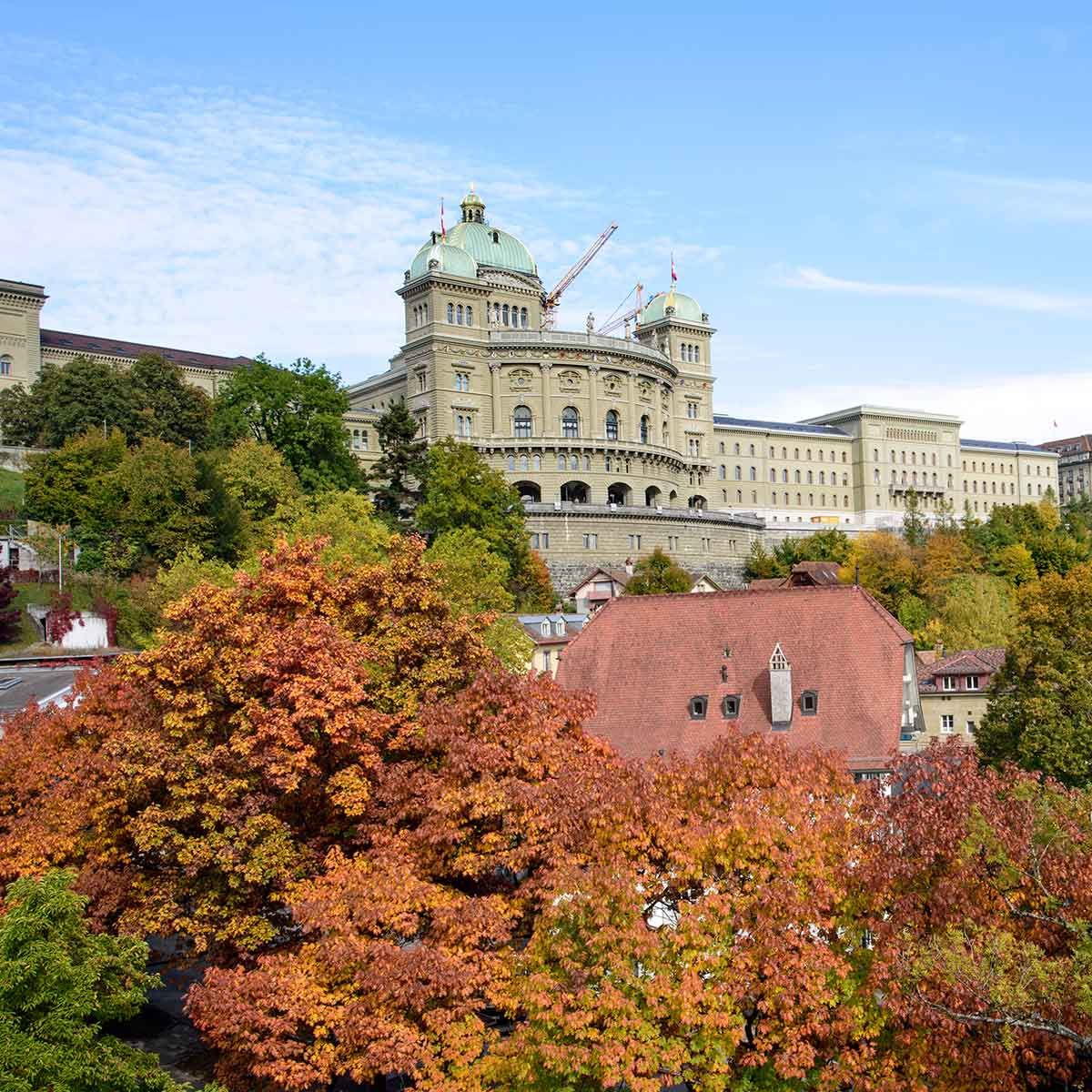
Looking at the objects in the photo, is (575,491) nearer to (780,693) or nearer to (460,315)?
(460,315)

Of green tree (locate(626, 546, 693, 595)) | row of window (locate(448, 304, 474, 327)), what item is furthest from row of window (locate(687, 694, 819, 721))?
row of window (locate(448, 304, 474, 327))

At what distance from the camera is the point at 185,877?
25797mm

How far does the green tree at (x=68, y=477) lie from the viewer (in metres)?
71.2

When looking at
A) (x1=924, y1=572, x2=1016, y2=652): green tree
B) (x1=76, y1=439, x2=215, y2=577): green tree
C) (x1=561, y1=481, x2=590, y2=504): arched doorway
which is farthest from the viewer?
(x1=561, y1=481, x2=590, y2=504): arched doorway

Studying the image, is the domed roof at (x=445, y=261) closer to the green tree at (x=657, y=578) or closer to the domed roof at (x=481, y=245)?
the domed roof at (x=481, y=245)

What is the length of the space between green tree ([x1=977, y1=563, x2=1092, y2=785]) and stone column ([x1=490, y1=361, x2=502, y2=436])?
69.7 m

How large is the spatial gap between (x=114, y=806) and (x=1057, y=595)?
34278 millimetres

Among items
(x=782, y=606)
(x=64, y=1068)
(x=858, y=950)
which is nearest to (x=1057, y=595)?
(x=782, y=606)

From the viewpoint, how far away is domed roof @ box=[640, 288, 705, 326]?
134 m

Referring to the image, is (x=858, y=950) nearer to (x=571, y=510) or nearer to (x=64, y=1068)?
(x=64, y=1068)

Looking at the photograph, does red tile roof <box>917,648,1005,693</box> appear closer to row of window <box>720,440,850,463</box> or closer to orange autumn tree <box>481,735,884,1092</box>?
orange autumn tree <box>481,735,884,1092</box>

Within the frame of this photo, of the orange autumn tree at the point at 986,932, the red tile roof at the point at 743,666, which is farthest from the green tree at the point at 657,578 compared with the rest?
the orange autumn tree at the point at 986,932

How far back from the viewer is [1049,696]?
40625 mm

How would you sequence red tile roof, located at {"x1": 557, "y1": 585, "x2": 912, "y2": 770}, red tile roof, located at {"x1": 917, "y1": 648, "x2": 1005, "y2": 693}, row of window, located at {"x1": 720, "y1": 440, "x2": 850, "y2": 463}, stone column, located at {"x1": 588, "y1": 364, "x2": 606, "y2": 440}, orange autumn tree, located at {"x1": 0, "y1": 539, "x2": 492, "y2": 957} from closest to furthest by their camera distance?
orange autumn tree, located at {"x1": 0, "y1": 539, "x2": 492, "y2": 957} < red tile roof, located at {"x1": 557, "y1": 585, "x2": 912, "y2": 770} < red tile roof, located at {"x1": 917, "y1": 648, "x2": 1005, "y2": 693} < stone column, located at {"x1": 588, "y1": 364, "x2": 606, "y2": 440} < row of window, located at {"x1": 720, "y1": 440, "x2": 850, "y2": 463}
